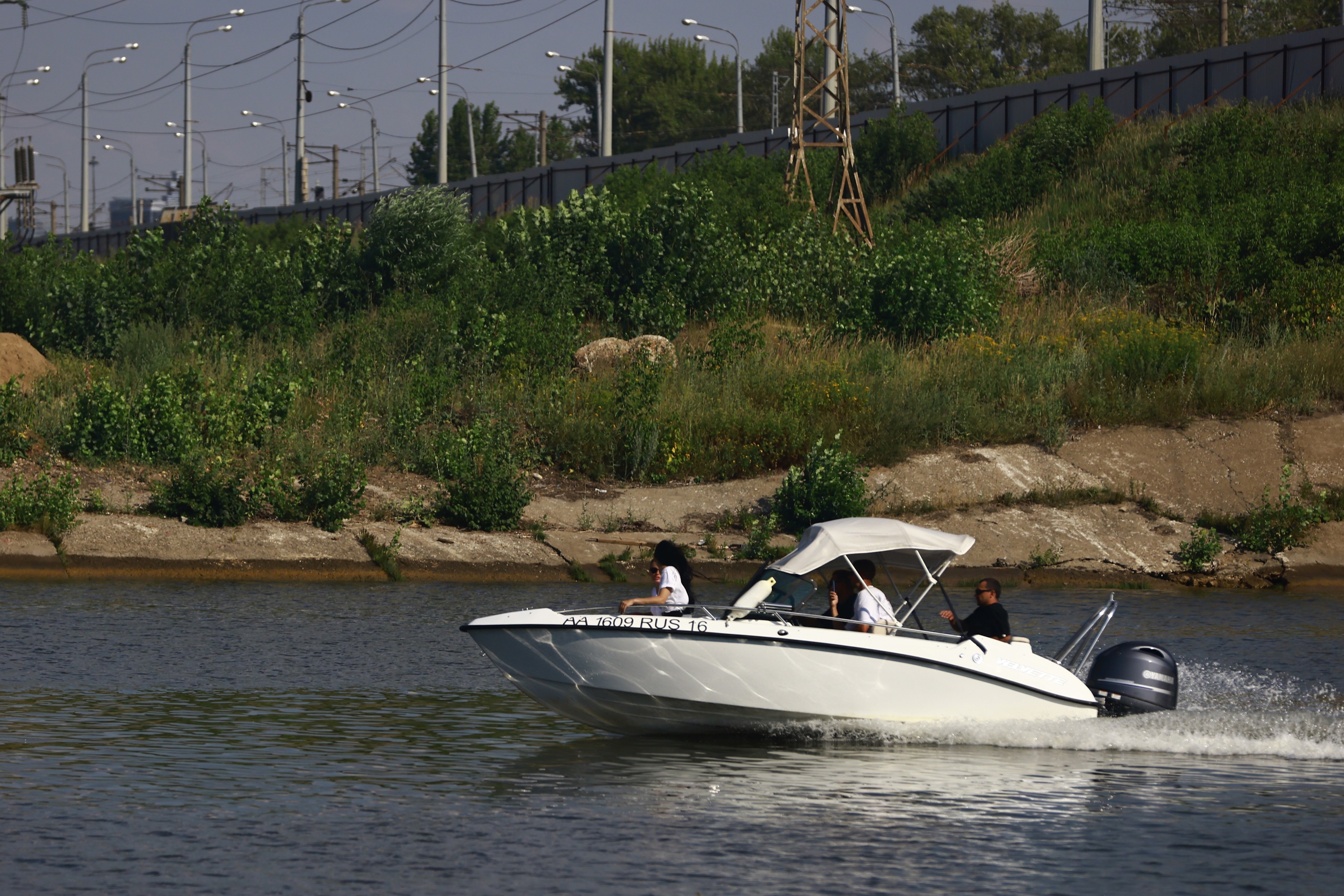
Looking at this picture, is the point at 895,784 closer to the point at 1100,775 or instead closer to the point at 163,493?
the point at 1100,775

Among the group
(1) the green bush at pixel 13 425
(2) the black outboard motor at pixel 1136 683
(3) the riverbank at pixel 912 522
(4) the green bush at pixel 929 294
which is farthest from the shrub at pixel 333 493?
(2) the black outboard motor at pixel 1136 683

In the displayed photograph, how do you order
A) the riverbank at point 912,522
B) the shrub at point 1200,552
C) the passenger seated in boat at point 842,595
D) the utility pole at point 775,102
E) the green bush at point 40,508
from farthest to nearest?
the utility pole at point 775,102, the shrub at point 1200,552, the riverbank at point 912,522, the green bush at point 40,508, the passenger seated in boat at point 842,595

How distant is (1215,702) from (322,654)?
965cm

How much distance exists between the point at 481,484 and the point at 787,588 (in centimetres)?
1367

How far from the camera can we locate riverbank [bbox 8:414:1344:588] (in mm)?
24000

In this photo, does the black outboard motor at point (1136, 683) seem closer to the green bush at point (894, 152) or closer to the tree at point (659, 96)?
the green bush at point (894, 152)

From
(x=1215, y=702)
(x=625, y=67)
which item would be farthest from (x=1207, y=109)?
(x=625, y=67)

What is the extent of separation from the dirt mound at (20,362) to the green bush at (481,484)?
10167 millimetres

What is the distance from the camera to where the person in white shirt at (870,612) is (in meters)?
12.8

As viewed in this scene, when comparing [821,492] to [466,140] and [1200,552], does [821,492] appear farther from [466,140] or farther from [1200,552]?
[466,140]

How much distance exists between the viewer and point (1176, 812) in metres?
10.7

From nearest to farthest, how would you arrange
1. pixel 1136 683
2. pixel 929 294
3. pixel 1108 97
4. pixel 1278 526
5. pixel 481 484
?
pixel 1136 683 → pixel 481 484 → pixel 1278 526 → pixel 929 294 → pixel 1108 97

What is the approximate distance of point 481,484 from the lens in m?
26.0

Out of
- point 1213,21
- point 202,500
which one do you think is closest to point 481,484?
point 202,500
